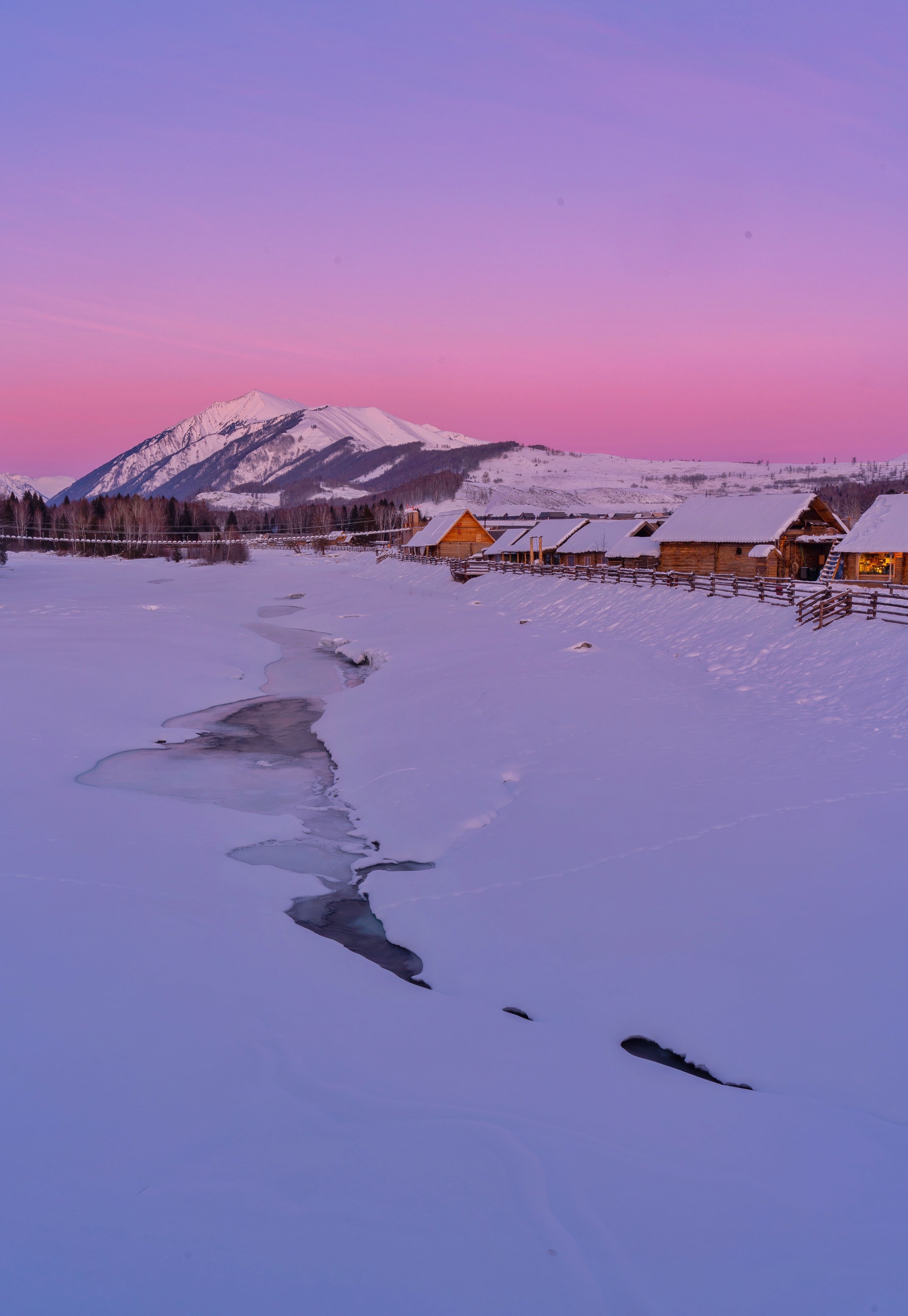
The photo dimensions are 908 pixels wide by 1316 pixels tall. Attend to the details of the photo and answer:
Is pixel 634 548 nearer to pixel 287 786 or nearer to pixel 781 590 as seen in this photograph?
pixel 781 590

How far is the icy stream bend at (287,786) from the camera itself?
11.3 meters

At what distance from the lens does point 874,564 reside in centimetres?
3881

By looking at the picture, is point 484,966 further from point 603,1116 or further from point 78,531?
point 78,531

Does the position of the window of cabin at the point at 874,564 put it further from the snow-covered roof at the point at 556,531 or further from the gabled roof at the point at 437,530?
the gabled roof at the point at 437,530

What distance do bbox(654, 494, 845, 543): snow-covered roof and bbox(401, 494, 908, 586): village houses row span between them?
6 centimetres

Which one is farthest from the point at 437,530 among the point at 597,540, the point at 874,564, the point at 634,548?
the point at 874,564

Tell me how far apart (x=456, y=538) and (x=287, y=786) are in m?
66.6

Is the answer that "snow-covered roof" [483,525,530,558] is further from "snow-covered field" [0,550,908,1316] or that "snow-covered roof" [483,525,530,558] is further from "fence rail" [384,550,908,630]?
"snow-covered field" [0,550,908,1316]

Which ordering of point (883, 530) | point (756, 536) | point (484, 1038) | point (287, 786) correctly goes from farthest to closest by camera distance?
point (756, 536), point (883, 530), point (287, 786), point (484, 1038)

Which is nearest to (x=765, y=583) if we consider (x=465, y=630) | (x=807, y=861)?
(x=465, y=630)

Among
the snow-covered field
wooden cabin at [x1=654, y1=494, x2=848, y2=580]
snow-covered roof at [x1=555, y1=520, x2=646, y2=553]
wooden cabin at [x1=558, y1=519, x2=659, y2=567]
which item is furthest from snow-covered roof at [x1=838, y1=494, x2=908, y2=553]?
snow-covered roof at [x1=555, y1=520, x2=646, y2=553]

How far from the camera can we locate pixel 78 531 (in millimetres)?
134375

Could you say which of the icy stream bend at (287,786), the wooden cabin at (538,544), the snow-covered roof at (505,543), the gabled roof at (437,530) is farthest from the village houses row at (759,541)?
the icy stream bend at (287,786)

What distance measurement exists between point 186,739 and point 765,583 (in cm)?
2851
